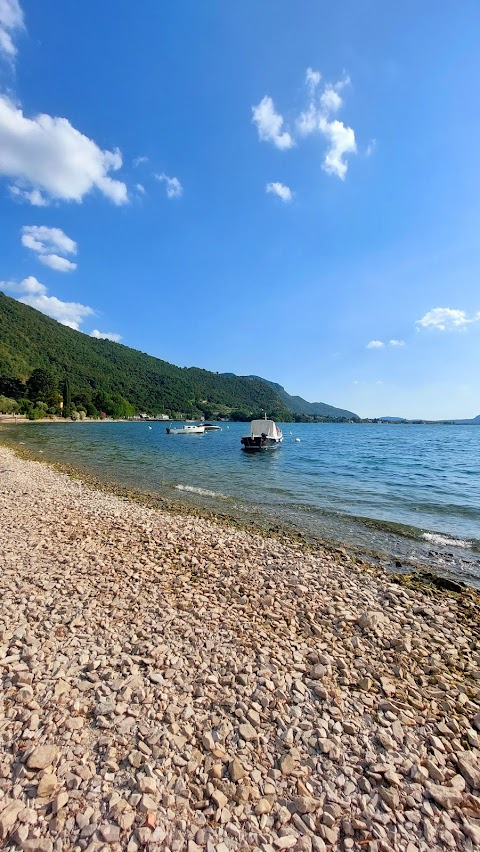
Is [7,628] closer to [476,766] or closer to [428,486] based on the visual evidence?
[476,766]

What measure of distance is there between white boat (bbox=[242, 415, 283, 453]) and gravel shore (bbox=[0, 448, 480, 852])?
129ft

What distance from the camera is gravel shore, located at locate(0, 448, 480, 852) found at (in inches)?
135

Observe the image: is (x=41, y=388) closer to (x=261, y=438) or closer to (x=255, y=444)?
(x=255, y=444)

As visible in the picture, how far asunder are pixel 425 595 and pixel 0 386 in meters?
149

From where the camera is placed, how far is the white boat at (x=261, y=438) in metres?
48.5

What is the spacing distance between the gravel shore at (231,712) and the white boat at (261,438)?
1551 inches

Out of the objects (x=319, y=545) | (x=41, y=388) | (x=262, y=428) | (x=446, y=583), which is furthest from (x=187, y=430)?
(x=446, y=583)

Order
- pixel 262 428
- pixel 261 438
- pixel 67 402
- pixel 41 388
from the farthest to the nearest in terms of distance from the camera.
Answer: pixel 67 402
pixel 41 388
pixel 262 428
pixel 261 438

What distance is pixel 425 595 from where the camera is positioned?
866cm

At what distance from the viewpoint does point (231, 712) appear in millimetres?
4734

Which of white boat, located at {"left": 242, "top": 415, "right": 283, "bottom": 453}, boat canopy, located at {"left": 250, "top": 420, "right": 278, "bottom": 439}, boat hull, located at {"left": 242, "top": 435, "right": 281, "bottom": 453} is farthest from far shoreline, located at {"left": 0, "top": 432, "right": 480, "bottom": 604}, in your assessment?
boat canopy, located at {"left": 250, "top": 420, "right": 278, "bottom": 439}

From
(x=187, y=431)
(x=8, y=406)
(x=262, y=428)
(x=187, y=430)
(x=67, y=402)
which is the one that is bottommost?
(x=187, y=431)

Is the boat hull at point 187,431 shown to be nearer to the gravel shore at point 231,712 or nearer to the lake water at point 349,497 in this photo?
the lake water at point 349,497

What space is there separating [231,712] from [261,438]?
43.9m
